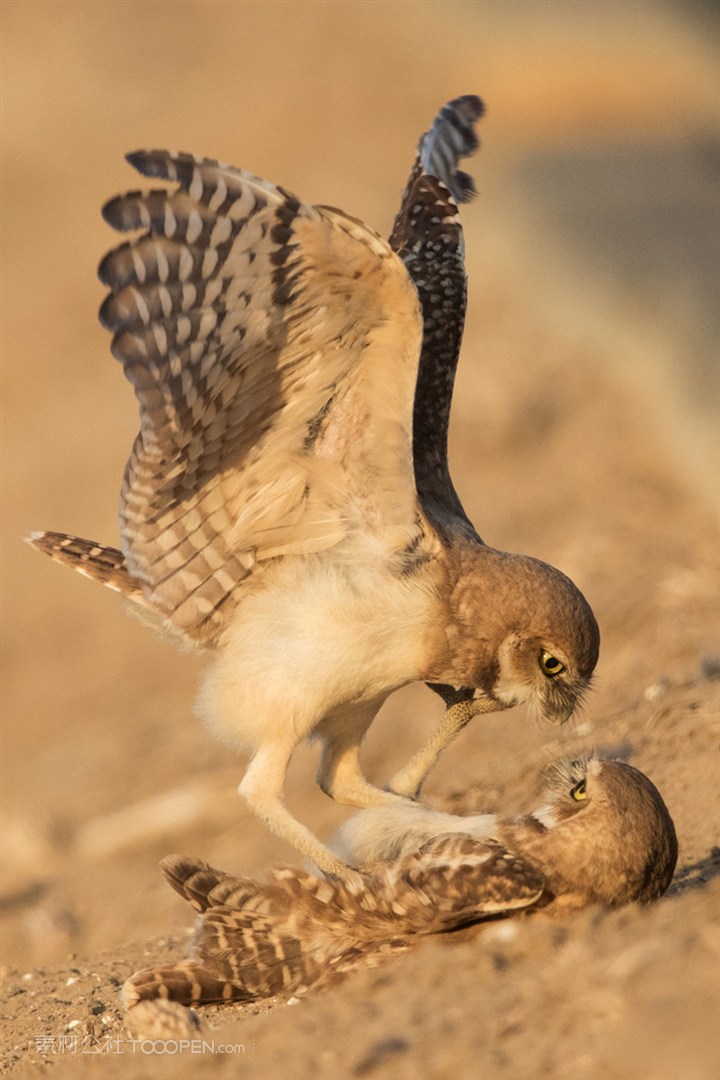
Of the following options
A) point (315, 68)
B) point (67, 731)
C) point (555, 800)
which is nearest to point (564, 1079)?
point (555, 800)

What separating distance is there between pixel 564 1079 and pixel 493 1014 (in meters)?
0.53

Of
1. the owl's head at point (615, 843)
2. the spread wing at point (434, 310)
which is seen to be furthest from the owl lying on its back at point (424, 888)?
the spread wing at point (434, 310)

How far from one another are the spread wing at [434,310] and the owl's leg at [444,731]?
24.8 inches

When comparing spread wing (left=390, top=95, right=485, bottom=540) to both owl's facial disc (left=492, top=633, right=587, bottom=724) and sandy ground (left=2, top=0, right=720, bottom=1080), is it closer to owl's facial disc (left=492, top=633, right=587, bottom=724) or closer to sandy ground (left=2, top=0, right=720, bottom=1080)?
owl's facial disc (left=492, top=633, right=587, bottom=724)

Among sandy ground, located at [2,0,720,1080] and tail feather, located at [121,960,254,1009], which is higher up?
sandy ground, located at [2,0,720,1080]

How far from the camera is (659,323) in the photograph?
13852mm

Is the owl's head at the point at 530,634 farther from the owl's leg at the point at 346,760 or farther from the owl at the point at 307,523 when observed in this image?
the owl's leg at the point at 346,760

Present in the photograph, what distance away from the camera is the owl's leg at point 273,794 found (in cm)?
547

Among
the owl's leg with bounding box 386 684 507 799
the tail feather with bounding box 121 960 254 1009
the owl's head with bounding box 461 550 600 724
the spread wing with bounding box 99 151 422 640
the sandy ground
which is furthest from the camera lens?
the owl's leg with bounding box 386 684 507 799

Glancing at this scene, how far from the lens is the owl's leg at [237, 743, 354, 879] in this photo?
215 inches

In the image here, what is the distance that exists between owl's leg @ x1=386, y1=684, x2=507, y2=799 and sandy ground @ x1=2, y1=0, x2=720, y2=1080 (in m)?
0.57

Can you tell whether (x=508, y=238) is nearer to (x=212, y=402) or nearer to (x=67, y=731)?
(x=67, y=731)

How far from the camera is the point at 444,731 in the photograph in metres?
5.81

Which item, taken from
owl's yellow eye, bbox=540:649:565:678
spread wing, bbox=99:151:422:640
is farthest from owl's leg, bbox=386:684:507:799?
spread wing, bbox=99:151:422:640
